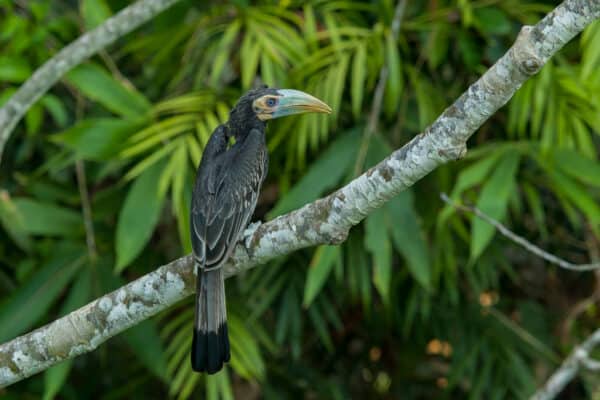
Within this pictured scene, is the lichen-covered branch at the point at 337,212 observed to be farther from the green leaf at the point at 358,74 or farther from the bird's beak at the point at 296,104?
the green leaf at the point at 358,74

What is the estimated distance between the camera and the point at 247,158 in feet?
9.55

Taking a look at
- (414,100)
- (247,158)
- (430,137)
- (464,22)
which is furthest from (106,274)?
(430,137)

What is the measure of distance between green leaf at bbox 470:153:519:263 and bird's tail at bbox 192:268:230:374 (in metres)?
1.14

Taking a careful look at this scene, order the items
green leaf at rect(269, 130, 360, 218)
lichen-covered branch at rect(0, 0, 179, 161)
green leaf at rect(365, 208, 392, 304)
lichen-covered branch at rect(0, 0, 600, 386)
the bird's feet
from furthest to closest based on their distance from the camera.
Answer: green leaf at rect(269, 130, 360, 218) < green leaf at rect(365, 208, 392, 304) < lichen-covered branch at rect(0, 0, 179, 161) < the bird's feet < lichen-covered branch at rect(0, 0, 600, 386)

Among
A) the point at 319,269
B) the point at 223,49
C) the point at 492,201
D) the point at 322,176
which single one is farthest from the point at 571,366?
the point at 223,49

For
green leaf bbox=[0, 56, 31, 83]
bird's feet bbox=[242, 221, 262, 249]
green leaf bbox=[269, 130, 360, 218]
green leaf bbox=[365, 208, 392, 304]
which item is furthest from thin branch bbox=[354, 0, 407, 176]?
green leaf bbox=[0, 56, 31, 83]

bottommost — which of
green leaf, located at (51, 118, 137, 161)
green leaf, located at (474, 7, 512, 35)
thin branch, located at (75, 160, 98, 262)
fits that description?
green leaf, located at (474, 7, 512, 35)

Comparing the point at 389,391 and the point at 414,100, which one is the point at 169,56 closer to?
the point at 414,100

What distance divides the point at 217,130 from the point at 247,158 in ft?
0.90

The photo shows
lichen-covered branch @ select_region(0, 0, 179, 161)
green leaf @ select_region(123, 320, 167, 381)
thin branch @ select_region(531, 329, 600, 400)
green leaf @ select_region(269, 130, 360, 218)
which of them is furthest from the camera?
green leaf @ select_region(123, 320, 167, 381)

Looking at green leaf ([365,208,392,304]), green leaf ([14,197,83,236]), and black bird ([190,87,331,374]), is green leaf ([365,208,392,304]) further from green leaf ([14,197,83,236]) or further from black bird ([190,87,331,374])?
green leaf ([14,197,83,236])

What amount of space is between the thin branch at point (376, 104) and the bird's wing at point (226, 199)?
0.71 m

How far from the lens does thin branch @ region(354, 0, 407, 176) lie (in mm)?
3663

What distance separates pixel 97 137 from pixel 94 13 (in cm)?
51
